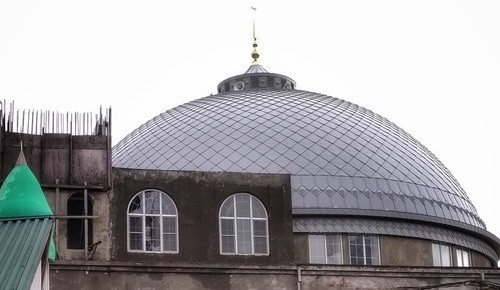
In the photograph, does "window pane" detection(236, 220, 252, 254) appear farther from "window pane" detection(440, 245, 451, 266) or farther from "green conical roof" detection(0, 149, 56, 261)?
"window pane" detection(440, 245, 451, 266)

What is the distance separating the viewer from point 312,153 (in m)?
49.2

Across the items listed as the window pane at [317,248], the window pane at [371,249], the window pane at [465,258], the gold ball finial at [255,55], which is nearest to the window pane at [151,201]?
the window pane at [317,248]

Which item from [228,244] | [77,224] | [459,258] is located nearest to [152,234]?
[77,224]

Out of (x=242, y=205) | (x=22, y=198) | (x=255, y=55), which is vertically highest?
(x=255, y=55)

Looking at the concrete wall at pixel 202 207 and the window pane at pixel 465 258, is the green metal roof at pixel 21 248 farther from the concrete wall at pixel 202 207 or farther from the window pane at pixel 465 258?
the window pane at pixel 465 258

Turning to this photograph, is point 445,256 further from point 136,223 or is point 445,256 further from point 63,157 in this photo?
point 63,157

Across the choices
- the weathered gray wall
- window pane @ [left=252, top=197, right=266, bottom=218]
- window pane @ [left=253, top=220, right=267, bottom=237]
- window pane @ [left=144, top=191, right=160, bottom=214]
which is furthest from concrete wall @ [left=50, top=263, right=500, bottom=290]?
the weathered gray wall

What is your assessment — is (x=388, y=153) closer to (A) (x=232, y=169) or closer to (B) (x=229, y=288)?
(A) (x=232, y=169)

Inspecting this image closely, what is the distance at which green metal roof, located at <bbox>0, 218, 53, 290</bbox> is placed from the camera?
831 inches

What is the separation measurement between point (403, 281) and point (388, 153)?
393 inches

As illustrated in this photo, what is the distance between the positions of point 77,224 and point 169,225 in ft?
8.61

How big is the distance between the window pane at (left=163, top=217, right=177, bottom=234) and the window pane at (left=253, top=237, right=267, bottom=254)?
2381 millimetres

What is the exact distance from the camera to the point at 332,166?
48.8m

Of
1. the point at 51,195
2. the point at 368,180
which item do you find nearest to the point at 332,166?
the point at 368,180
